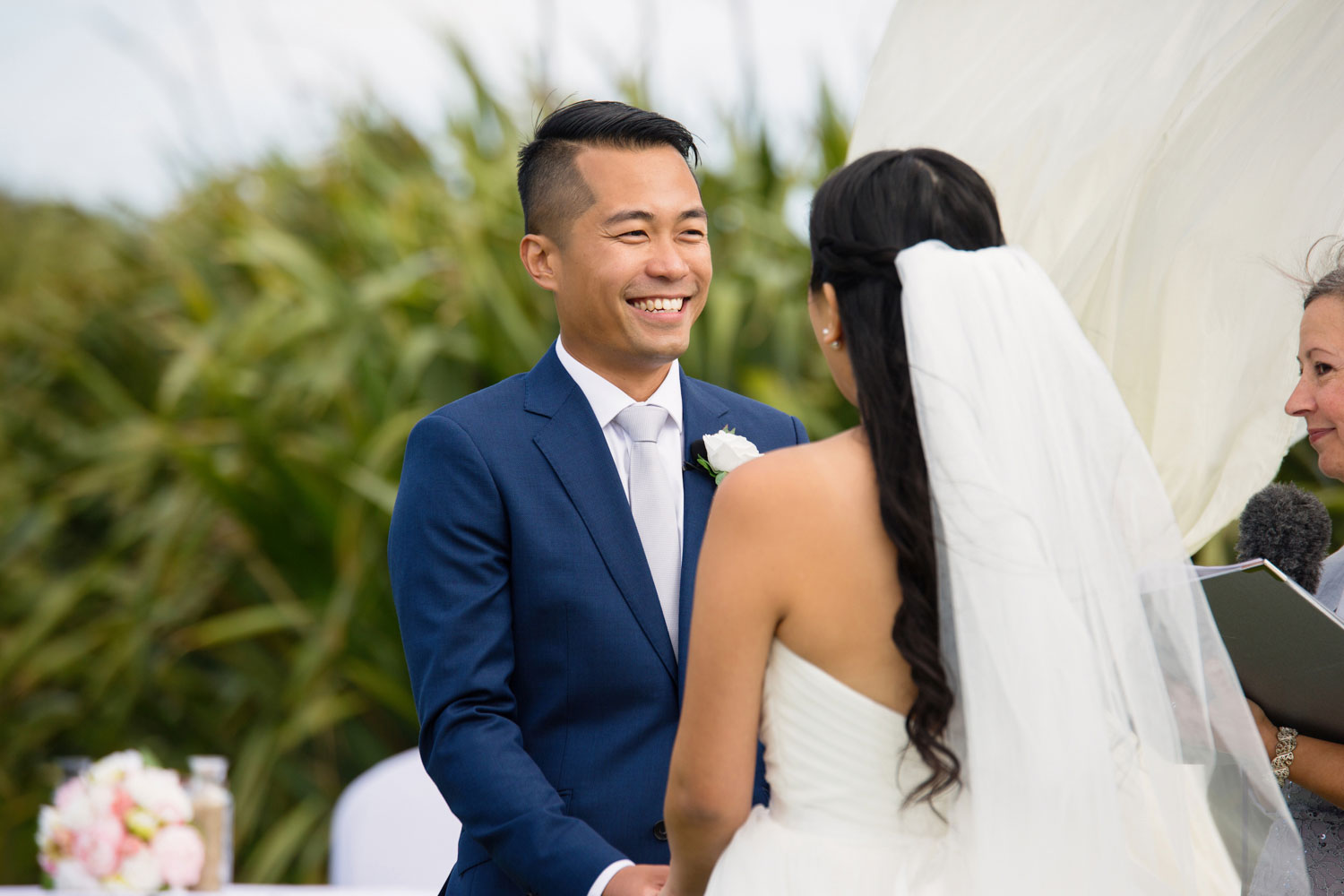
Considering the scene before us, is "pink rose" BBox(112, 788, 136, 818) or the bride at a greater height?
the bride

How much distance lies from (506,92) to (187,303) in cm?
185

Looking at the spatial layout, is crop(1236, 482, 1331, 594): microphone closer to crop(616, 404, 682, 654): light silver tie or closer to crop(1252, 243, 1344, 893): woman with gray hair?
crop(1252, 243, 1344, 893): woman with gray hair

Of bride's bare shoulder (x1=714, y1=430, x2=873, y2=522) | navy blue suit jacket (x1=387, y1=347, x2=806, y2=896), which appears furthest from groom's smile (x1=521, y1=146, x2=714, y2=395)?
bride's bare shoulder (x1=714, y1=430, x2=873, y2=522)

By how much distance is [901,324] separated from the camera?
154 centimetres

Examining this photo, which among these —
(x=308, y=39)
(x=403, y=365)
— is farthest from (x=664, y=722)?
(x=308, y=39)

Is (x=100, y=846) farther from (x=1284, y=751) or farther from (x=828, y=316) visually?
(x=1284, y=751)

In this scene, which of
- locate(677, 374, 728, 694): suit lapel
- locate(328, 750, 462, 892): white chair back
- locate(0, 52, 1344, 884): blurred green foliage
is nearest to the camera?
locate(677, 374, 728, 694): suit lapel

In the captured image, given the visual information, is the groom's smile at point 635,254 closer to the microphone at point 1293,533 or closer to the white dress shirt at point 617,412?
the white dress shirt at point 617,412

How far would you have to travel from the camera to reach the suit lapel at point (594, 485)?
1.94m

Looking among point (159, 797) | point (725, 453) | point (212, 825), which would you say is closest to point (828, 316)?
point (725, 453)

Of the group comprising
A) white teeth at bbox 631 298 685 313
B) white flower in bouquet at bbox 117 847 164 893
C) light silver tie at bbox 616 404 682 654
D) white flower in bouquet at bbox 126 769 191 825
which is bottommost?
white flower in bouquet at bbox 117 847 164 893

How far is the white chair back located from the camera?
3.74m

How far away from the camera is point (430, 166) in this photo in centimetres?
595

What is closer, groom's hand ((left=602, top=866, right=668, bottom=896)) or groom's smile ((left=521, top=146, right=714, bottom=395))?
groom's hand ((left=602, top=866, right=668, bottom=896))
